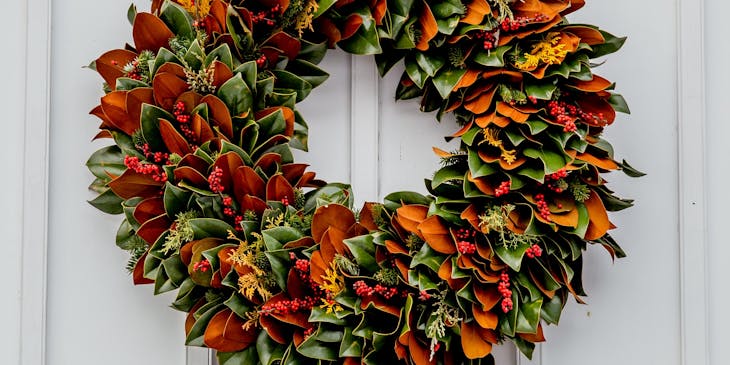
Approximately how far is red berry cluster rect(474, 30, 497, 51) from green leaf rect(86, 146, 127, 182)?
56 cm

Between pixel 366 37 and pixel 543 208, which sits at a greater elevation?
pixel 366 37

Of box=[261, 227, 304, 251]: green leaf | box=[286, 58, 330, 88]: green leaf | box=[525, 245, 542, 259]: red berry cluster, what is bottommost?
box=[525, 245, 542, 259]: red berry cluster

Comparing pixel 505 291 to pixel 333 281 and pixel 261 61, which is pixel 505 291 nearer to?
pixel 333 281

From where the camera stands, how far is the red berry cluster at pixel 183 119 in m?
1.00

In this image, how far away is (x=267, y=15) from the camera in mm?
1048

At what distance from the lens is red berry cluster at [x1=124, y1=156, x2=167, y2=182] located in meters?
0.99

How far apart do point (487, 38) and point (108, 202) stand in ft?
2.03

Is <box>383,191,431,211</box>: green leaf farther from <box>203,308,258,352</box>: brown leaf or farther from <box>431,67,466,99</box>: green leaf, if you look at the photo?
<box>203,308,258,352</box>: brown leaf

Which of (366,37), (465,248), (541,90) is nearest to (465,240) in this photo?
(465,248)

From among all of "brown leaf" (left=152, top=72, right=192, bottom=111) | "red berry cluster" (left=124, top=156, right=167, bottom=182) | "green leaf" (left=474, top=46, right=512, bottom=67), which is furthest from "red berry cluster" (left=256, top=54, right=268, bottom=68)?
"green leaf" (left=474, top=46, right=512, bottom=67)

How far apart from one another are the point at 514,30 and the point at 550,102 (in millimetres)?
118

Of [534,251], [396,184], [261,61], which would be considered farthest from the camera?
[396,184]

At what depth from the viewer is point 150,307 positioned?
116 cm
